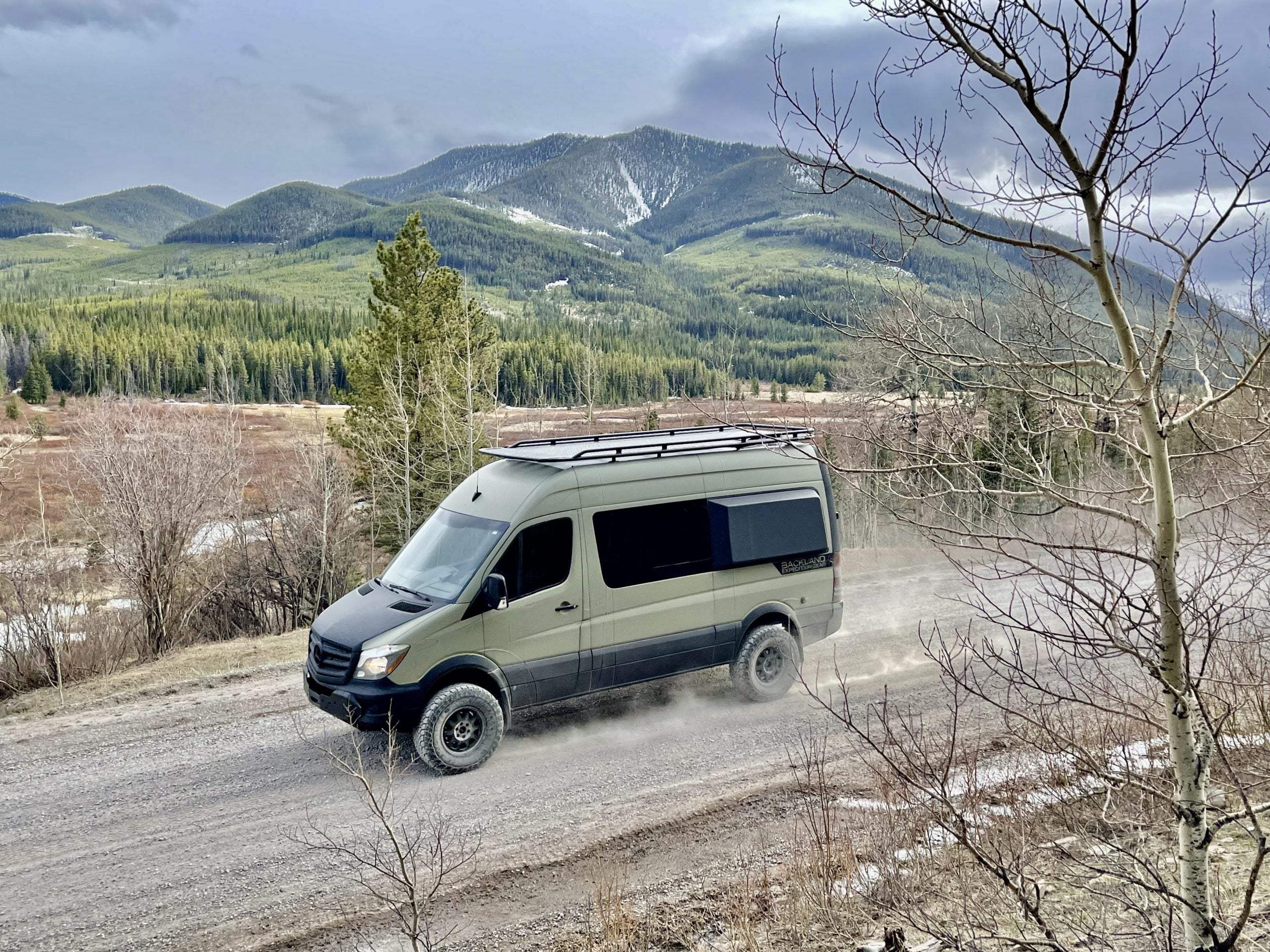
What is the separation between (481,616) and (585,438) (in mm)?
2951

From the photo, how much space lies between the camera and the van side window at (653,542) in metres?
8.55

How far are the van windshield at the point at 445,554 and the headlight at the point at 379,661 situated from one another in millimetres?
671

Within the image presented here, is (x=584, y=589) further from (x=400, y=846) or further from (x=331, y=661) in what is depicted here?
(x=400, y=846)

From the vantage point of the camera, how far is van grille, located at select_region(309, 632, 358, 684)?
7.60 m

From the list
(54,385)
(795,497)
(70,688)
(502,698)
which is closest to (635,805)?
(502,698)

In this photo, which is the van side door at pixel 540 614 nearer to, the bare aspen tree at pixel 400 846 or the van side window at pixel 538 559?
the van side window at pixel 538 559

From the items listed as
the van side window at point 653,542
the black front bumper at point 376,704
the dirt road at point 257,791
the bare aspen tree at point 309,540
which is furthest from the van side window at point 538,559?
the bare aspen tree at point 309,540

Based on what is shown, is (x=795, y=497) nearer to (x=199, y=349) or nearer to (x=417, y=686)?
(x=417, y=686)

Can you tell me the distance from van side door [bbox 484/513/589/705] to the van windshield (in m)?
0.28

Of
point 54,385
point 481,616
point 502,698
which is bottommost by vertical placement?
point 502,698

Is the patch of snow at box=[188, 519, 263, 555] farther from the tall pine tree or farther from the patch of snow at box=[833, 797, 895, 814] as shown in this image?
the patch of snow at box=[833, 797, 895, 814]

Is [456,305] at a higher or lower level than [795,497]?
higher

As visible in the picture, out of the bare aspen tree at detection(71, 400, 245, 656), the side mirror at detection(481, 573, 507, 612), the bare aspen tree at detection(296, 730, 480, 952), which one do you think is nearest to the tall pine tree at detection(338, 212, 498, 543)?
the bare aspen tree at detection(71, 400, 245, 656)

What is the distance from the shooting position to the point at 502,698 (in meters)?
8.05
